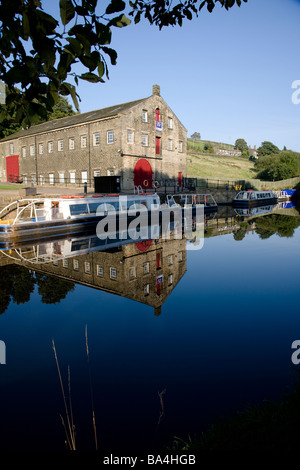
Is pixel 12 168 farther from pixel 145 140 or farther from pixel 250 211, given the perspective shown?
pixel 250 211

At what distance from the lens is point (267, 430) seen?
285 cm

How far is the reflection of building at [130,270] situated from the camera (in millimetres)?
8297

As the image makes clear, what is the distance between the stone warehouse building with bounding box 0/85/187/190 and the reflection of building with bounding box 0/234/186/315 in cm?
1754

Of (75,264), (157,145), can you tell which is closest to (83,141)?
(157,145)

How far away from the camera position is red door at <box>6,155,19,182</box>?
4162 centimetres

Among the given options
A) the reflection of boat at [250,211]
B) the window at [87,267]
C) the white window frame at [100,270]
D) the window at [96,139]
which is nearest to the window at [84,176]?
the window at [96,139]

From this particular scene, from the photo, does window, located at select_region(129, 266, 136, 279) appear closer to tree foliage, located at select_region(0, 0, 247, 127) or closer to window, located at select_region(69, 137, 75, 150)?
tree foliage, located at select_region(0, 0, 247, 127)

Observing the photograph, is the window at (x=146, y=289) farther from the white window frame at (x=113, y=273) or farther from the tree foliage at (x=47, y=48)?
the tree foliage at (x=47, y=48)

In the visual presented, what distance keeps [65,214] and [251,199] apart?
26.2 metres

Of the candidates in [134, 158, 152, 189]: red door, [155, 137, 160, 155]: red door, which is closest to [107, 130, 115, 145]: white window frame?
[134, 158, 152, 189]: red door

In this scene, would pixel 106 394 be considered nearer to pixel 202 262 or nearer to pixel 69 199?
pixel 202 262

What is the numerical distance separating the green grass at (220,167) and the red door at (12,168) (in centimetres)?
2914
